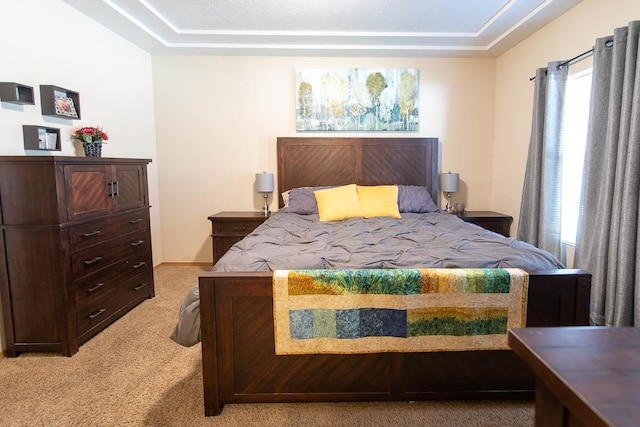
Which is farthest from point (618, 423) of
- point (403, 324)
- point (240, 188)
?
point (240, 188)

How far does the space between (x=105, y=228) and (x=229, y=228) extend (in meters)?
1.34

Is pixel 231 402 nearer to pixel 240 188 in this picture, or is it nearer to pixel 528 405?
pixel 528 405

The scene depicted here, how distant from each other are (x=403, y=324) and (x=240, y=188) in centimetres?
308

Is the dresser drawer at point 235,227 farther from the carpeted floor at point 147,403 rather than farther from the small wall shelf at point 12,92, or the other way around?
the small wall shelf at point 12,92

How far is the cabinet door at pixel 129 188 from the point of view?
9.50 feet

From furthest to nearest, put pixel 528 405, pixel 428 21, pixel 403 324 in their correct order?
pixel 428 21 → pixel 528 405 → pixel 403 324

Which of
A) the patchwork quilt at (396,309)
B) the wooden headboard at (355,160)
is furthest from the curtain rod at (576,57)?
the patchwork quilt at (396,309)

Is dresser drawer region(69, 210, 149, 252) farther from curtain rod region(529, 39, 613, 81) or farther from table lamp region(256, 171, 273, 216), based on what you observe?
curtain rod region(529, 39, 613, 81)

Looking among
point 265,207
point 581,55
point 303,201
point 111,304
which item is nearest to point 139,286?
point 111,304

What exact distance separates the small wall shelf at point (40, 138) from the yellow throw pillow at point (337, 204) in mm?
2171

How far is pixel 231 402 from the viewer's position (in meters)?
1.75

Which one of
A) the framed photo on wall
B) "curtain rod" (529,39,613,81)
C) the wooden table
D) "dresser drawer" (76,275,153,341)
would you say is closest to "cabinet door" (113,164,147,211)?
the framed photo on wall

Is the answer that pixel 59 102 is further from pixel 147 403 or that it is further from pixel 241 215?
pixel 147 403

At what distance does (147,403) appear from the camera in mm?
1867
